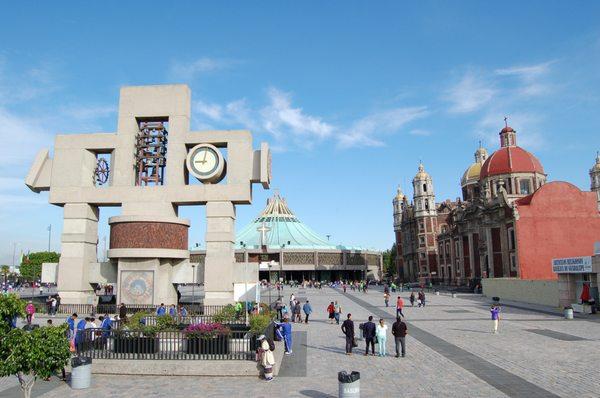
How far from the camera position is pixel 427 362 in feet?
52.6

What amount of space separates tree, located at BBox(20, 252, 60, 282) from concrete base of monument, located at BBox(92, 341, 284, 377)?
107317mm

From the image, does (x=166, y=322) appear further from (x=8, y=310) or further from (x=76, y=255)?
(x=76, y=255)

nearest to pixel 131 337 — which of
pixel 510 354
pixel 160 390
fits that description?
pixel 160 390

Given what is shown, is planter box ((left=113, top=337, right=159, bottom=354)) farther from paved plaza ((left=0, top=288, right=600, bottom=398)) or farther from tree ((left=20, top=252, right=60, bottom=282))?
tree ((left=20, top=252, right=60, bottom=282))

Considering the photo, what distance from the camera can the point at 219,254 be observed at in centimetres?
3422

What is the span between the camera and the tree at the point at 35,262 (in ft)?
366

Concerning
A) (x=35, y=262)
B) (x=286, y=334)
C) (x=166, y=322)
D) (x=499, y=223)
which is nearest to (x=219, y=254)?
(x=166, y=322)

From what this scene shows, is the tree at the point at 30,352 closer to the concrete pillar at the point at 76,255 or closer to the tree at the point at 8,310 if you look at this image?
the tree at the point at 8,310

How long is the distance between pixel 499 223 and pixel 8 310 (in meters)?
60.5

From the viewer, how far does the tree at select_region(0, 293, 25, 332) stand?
9859mm

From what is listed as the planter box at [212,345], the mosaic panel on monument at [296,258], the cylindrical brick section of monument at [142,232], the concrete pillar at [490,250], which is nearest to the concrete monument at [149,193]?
the cylindrical brick section of monument at [142,232]

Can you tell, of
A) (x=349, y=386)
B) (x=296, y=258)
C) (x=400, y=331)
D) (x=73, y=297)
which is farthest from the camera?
(x=296, y=258)

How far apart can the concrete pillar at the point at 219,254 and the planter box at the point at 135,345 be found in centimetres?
1827

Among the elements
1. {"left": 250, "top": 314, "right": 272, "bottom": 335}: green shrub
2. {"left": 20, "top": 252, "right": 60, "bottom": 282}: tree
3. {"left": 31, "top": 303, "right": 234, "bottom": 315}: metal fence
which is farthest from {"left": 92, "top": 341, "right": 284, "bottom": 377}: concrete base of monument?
{"left": 20, "top": 252, "right": 60, "bottom": 282}: tree
